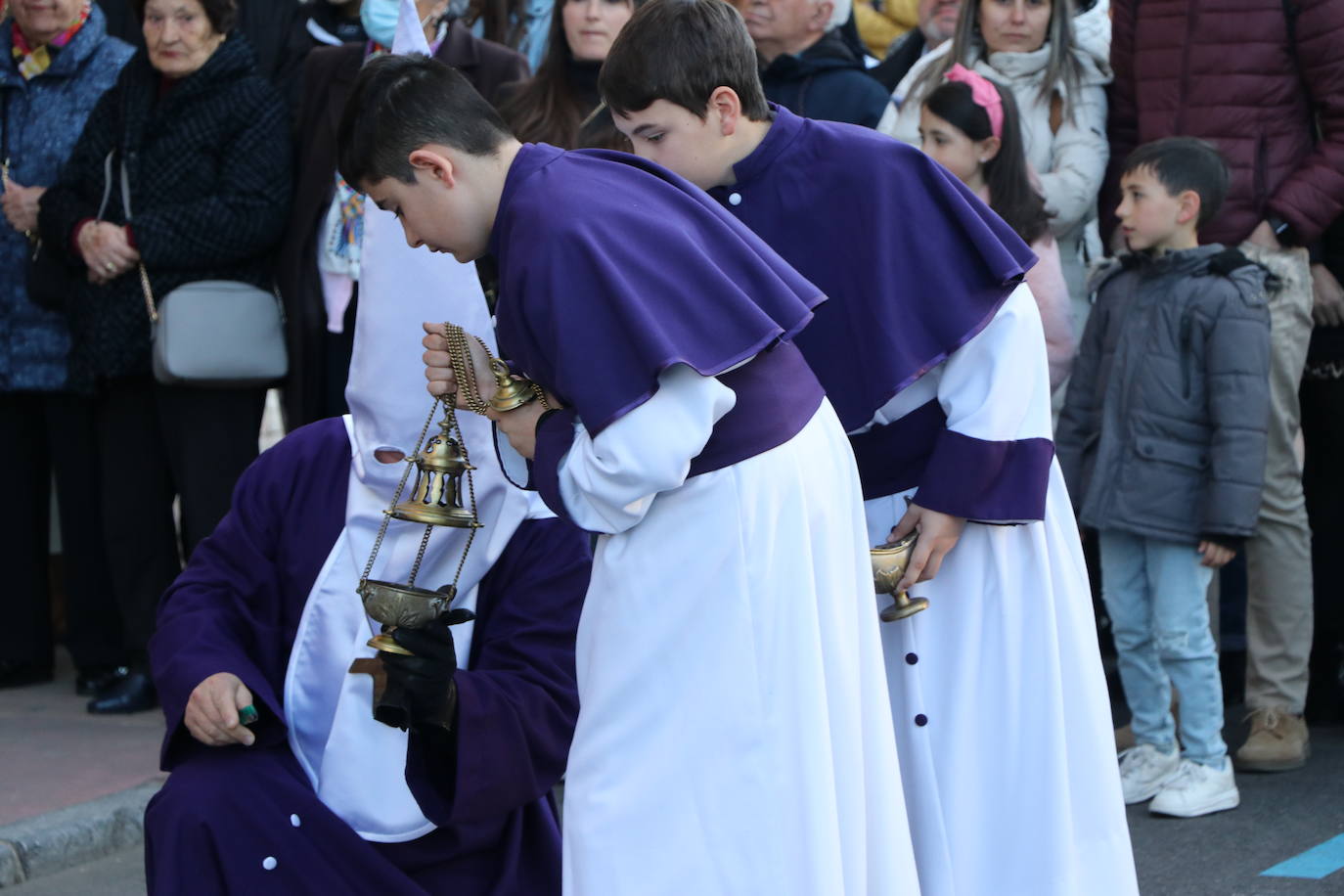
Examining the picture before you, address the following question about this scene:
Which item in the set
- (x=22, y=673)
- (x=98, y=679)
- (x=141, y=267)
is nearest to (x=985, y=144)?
(x=141, y=267)

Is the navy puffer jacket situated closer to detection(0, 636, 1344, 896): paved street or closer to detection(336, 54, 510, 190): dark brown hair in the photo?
detection(0, 636, 1344, 896): paved street

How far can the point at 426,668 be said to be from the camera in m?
3.05

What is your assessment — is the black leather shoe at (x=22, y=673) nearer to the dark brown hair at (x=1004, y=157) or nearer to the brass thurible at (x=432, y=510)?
the dark brown hair at (x=1004, y=157)

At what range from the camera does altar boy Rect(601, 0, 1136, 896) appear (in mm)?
3295

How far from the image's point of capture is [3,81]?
6410mm

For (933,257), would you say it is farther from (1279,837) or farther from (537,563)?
(1279,837)

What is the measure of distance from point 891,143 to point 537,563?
1.00 m

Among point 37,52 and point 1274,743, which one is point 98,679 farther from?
point 1274,743

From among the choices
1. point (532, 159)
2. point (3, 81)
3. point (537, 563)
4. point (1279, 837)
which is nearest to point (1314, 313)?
point (1279, 837)

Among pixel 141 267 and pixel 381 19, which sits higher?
pixel 381 19

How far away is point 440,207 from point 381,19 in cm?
337

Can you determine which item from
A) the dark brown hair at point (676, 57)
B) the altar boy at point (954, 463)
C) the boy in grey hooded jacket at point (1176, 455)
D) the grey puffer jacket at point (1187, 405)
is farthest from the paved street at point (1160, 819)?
the dark brown hair at point (676, 57)

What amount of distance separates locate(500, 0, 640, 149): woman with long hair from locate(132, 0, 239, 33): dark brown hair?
95 cm

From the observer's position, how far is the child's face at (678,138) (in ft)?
10.5
